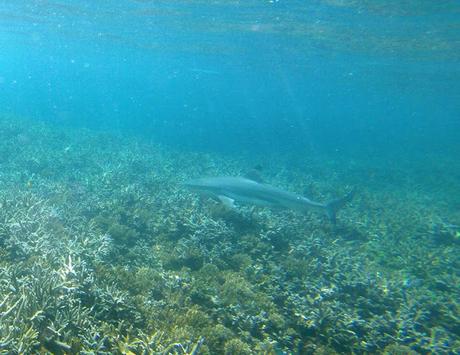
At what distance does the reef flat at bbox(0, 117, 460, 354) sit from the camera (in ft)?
16.1

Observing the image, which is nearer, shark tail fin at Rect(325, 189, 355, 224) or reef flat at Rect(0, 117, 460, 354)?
reef flat at Rect(0, 117, 460, 354)

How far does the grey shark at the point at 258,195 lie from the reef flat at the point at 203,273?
1.77ft

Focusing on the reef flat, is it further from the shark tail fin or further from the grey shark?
the shark tail fin

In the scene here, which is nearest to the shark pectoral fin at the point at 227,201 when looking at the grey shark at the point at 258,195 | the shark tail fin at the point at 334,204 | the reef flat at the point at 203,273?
the grey shark at the point at 258,195

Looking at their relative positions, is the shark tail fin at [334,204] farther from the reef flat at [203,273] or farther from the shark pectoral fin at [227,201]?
the shark pectoral fin at [227,201]

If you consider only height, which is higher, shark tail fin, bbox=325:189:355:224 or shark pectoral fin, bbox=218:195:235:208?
shark pectoral fin, bbox=218:195:235:208

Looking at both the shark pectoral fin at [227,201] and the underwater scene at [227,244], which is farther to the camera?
the shark pectoral fin at [227,201]

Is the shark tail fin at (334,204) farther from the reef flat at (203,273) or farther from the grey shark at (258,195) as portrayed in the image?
the reef flat at (203,273)

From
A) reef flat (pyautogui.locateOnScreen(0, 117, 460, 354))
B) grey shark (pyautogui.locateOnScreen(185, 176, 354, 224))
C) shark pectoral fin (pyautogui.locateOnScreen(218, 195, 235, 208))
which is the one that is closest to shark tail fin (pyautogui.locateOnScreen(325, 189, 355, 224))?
grey shark (pyautogui.locateOnScreen(185, 176, 354, 224))

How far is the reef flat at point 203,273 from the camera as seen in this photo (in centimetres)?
491

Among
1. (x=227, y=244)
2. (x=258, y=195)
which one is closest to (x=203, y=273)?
(x=227, y=244)

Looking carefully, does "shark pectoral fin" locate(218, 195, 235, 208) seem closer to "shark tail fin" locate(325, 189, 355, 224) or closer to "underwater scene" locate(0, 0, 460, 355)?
"underwater scene" locate(0, 0, 460, 355)

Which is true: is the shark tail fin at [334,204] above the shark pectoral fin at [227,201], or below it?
below

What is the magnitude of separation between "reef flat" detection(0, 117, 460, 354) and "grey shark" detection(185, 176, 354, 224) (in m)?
0.54
